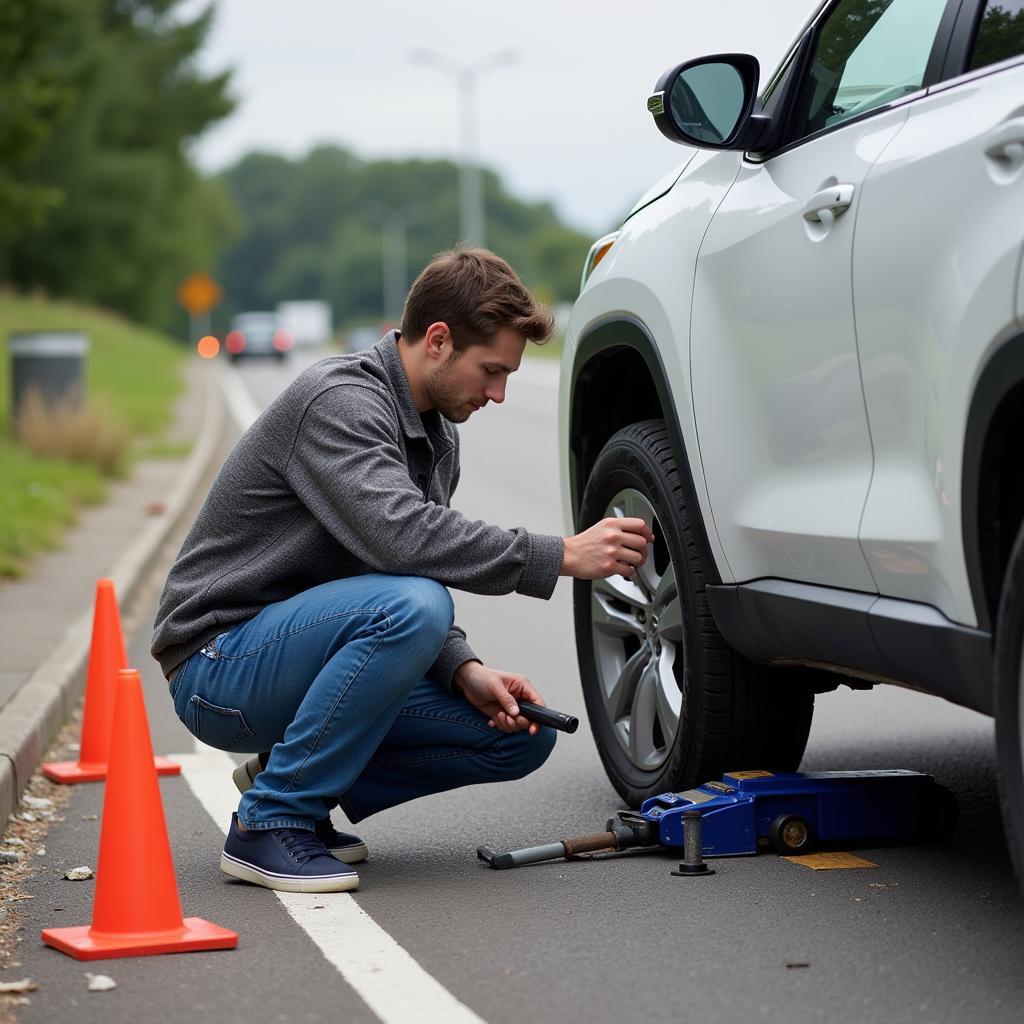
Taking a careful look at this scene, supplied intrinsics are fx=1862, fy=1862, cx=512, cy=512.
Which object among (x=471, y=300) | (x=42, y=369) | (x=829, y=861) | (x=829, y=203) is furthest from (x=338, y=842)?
(x=42, y=369)

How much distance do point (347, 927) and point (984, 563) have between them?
1.57 m

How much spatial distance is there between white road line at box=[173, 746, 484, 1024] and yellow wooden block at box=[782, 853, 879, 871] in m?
1.04

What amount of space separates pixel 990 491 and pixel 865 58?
124 centimetres

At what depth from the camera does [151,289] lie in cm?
6312

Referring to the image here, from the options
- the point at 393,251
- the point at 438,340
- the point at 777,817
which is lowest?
the point at 777,817

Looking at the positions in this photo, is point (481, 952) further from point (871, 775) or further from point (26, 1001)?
point (871, 775)

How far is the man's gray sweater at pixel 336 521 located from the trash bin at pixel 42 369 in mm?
13030

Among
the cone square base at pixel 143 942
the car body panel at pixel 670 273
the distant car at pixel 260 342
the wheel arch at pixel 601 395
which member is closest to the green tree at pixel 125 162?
the distant car at pixel 260 342

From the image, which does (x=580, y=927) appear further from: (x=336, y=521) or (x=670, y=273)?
(x=670, y=273)

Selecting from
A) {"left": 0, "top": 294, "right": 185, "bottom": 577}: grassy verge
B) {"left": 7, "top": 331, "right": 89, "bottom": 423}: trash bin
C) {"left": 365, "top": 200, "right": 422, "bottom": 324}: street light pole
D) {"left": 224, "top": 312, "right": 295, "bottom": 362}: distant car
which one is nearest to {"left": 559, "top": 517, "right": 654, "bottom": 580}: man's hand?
{"left": 0, "top": 294, "right": 185, "bottom": 577}: grassy verge

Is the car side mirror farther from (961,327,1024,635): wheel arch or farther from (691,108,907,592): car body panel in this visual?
(961,327,1024,635): wheel arch

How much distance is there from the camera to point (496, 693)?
14.2 ft

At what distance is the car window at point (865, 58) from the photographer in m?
3.76

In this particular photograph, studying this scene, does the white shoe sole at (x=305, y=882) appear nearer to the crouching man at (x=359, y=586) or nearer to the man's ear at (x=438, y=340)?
the crouching man at (x=359, y=586)
